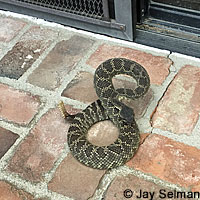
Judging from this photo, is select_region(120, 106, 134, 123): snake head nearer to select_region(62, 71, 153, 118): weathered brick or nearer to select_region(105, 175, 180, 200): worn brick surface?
select_region(62, 71, 153, 118): weathered brick

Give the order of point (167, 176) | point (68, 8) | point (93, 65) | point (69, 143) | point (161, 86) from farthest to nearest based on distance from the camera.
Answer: point (68, 8) < point (93, 65) < point (161, 86) < point (69, 143) < point (167, 176)

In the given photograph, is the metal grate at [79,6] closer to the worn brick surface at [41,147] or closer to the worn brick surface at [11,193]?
the worn brick surface at [41,147]

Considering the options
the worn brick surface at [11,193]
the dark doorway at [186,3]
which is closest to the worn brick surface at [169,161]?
the worn brick surface at [11,193]

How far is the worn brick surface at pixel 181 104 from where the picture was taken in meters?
2.78

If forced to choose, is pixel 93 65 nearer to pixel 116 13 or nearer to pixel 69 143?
pixel 116 13

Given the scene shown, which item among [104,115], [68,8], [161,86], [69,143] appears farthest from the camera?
[68,8]

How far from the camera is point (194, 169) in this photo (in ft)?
8.25

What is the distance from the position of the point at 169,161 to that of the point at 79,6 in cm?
180

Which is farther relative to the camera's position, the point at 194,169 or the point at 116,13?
the point at 116,13

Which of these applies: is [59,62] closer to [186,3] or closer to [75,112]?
[75,112]

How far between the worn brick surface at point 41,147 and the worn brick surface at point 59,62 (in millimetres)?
362

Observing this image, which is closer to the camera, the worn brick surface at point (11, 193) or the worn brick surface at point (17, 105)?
the worn brick surface at point (11, 193)

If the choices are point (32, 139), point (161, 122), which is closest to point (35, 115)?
point (32, 139)

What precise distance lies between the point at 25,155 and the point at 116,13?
4.84 ft
